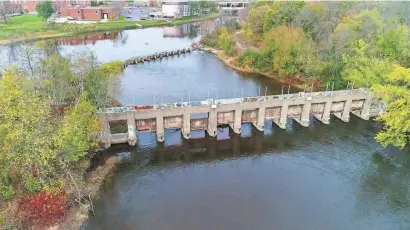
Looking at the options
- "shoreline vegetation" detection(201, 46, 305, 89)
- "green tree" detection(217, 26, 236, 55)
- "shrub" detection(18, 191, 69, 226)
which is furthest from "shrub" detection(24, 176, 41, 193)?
"green tree" detection(217, 26, 236, 55)

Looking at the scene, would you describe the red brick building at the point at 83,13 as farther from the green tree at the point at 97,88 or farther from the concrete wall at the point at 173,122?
the concrete wall at the point at 173,122

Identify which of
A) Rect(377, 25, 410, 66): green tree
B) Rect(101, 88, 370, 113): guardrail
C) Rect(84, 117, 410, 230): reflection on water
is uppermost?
Rect(377, 25, 410, 66): green tree

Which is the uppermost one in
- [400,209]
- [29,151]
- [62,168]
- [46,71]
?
[46,71]

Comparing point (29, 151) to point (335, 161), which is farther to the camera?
point (335, 161)

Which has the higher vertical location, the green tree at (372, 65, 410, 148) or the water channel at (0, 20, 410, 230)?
the green tree at (372, 65, 410, 148)

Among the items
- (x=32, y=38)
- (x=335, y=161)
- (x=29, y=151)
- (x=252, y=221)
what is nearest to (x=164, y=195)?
(x=252, y=221)

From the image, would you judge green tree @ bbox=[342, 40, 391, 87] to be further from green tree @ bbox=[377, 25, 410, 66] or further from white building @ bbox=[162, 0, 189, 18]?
white building @ bbox=[162, 0, 189, 18]

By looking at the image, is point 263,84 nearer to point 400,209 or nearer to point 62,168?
point 400,209
